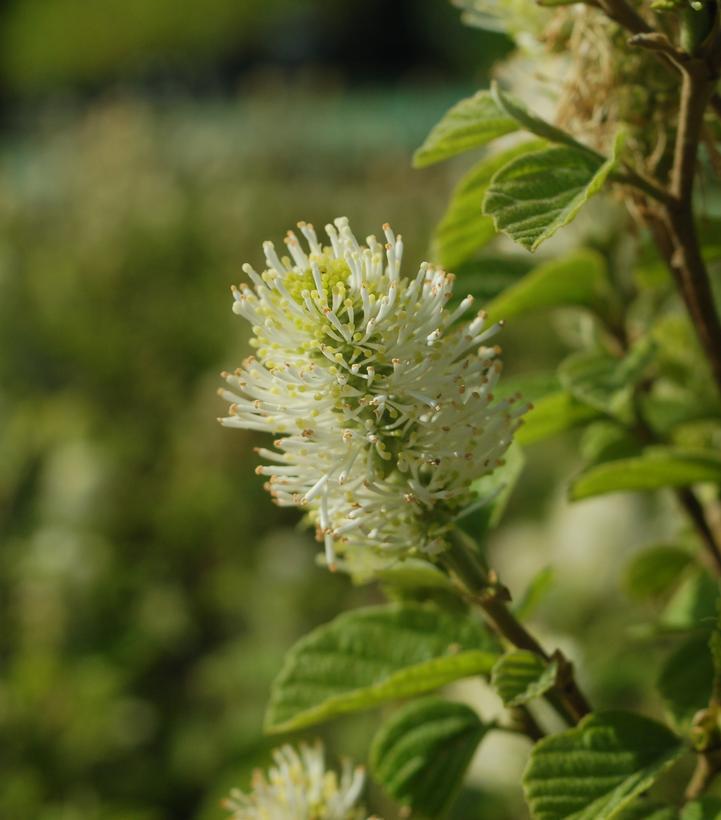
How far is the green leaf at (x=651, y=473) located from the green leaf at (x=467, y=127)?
8.3 inches

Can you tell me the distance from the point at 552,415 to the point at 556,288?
3.8 inches

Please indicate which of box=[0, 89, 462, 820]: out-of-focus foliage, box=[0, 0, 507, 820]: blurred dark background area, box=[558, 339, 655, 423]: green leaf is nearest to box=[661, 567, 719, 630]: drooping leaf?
box=[558, 339, 655, 423]: green leaf

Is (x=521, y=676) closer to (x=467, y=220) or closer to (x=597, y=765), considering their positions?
(x=597, y=765)

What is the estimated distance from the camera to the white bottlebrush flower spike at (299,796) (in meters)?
0.63

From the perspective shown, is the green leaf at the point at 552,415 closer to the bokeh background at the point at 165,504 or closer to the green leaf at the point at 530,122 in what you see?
the green leaf at the point at 530,122

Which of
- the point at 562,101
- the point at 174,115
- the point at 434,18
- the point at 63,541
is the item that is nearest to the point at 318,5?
the point at 434,18

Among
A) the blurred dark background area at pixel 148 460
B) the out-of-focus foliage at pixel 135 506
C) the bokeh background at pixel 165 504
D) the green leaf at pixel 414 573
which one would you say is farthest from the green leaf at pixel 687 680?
the out-of-focus foliage at pixel 135 506

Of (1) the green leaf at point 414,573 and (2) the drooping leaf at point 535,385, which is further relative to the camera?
(2) the drooping leaf at point 535,385

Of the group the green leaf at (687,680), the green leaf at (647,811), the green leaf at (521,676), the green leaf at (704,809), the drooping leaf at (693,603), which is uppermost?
the green leaf at (521,676)

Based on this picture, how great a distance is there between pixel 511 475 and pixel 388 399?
0.14 m

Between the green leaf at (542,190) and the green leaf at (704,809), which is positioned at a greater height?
the green leaf at (542,190)

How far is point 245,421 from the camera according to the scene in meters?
0.54

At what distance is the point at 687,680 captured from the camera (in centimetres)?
64

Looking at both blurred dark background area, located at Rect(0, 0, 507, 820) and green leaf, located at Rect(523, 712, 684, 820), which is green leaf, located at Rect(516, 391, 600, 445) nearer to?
green leaf, located at Rect(523, 712, 684, 820)
